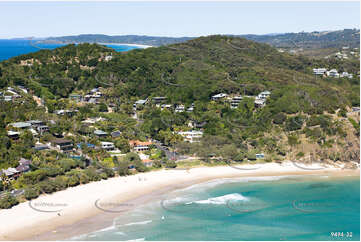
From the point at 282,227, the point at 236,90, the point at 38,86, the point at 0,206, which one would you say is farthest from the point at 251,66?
the point at 0,206

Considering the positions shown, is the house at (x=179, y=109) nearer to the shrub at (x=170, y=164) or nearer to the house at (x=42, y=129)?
the shrub at (x=170, y=164)

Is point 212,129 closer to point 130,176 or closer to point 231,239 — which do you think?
point 130,176

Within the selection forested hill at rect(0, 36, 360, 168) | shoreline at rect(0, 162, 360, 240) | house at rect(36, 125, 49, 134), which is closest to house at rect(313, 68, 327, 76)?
forested hill at rect(0, 36, 360, 168)

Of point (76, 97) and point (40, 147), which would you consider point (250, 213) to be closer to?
point (40, 147)

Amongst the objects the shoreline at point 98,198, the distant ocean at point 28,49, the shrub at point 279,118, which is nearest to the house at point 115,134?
the shoreline at point 98,198

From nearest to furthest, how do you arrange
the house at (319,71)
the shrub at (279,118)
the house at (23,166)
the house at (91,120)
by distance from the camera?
the house at (23,166), the shrub at (279,118), the house at (91,120), the house at (319,71)
